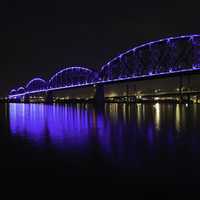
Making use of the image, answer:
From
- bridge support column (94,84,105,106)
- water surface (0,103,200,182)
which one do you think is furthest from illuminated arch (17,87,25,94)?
water surface (0,103,200,182)

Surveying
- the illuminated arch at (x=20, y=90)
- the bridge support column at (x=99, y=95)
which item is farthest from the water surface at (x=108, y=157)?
the illuminated arch at (x=20, y=90)

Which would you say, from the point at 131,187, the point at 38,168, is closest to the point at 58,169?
the point at 38,168

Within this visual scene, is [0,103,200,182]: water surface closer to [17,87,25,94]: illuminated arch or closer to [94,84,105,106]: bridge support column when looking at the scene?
[94,84,105,106]: bridge support column

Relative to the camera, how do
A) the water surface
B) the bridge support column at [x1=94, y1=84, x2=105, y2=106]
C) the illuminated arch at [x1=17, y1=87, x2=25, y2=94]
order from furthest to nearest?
1. the illuminated arch at [x1=17, y1=87, x2=25, y2=94]
2. the bridge support column at [x1=94, y1=84, x2=105, y2=106]
3. the water surface

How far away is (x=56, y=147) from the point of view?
1377 cm

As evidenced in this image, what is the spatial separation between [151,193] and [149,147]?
240 inches

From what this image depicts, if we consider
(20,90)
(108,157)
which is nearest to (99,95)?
(108,157)

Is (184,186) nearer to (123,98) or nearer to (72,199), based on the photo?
(72,199)

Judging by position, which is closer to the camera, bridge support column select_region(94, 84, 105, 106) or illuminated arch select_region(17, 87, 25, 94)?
bridge support column select_region(94, 84, 105, 106)

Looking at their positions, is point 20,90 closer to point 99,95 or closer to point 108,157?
point 99,95

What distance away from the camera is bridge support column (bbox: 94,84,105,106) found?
76.9 metres

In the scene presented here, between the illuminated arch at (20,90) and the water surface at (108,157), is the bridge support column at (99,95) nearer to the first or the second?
the water surface at (108,157)

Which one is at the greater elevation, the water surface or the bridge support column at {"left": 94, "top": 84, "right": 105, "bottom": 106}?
the bridge support column at {"left": 94, "top": 84, "right": 105, "bottom": 106}

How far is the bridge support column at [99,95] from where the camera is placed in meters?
76.9
